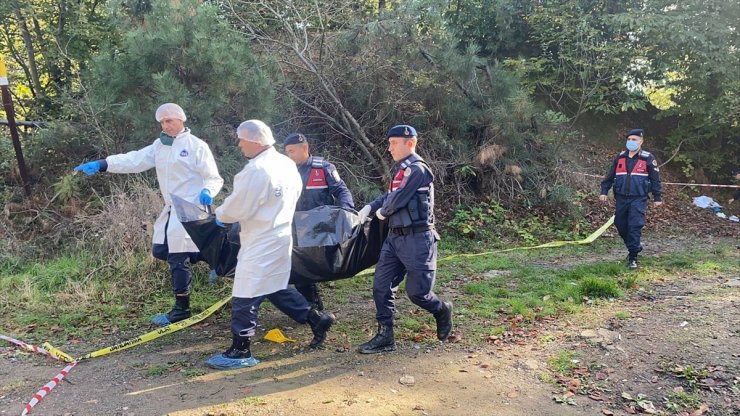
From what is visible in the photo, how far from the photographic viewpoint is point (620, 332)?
4.84 metres

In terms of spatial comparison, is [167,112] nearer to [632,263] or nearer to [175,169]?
[175,169]

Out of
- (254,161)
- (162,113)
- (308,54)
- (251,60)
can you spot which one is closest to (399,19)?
(308,54)

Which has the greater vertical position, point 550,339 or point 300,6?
point 300,6

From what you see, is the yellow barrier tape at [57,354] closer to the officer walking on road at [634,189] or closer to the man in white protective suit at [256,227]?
the man in white protective suit at [256,227]

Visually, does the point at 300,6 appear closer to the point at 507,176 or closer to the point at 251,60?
the point at 251,60

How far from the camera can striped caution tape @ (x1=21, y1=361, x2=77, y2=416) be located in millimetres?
3574

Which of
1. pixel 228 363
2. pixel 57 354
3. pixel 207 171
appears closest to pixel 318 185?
pixel 207 171

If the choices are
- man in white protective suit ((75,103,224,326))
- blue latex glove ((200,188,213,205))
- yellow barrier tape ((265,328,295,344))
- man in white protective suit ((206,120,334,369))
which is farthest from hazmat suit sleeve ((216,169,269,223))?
yellow barrier tape ((265,328,295,344))

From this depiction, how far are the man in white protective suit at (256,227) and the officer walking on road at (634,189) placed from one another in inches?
197

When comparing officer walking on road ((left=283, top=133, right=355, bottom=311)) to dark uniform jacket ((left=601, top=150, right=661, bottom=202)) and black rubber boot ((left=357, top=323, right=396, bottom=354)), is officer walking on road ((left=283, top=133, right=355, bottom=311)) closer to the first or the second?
black rubber boot ((left=357, top=323, right=396, bottom=354))

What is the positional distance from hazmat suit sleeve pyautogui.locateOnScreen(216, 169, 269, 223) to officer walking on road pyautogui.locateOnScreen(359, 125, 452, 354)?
38.8 inches

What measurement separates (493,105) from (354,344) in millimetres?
6711

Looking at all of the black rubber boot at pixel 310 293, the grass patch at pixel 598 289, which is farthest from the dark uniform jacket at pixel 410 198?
the grass patch at pixel 598 289

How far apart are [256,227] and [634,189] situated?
5.36m
